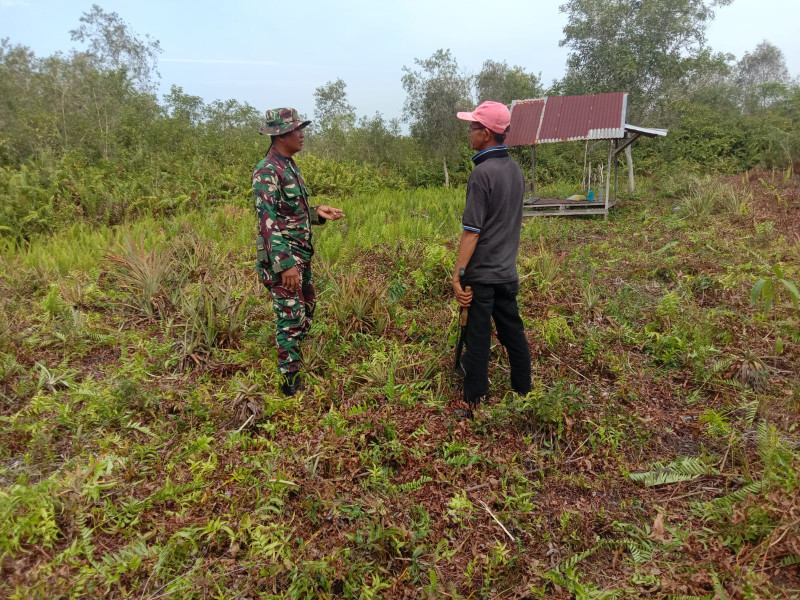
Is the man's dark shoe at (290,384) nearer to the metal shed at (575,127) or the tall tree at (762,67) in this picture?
the metal shed at (575,127)

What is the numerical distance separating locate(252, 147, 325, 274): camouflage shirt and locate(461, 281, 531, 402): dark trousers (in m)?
1.27

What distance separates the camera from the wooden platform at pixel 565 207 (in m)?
8.81

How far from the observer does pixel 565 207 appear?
29.8ft

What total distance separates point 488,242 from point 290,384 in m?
1.76

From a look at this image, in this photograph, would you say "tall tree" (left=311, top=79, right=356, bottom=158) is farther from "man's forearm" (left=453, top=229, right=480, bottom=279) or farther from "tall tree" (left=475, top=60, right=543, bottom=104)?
"man's forearm" (left=453, top=229, right=480, bottom=279)

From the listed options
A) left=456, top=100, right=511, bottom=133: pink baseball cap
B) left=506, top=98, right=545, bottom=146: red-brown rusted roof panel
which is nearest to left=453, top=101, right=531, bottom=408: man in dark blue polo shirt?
left=456, top=100, right=511, bottom=133: pink baseball cap

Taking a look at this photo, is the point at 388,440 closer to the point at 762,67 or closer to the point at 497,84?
the point at 497,84

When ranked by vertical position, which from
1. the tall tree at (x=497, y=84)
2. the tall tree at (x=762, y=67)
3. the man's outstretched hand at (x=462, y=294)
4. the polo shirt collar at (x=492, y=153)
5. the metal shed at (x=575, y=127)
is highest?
the tall tree at (x=762, y=67)

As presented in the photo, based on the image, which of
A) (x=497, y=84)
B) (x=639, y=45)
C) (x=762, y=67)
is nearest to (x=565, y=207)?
(x=497, y=84)

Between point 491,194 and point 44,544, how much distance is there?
2.88m

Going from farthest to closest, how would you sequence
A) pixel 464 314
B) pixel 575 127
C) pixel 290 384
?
pixel 575 127, pixel 290 384, pixel 464 314

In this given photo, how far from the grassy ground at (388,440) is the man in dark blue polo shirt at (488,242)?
429mm

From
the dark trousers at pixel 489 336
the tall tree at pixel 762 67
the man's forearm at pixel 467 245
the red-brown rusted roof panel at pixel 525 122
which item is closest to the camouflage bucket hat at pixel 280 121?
the man's forearm at pixel 467 245

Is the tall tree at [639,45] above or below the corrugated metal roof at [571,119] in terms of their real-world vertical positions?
above
